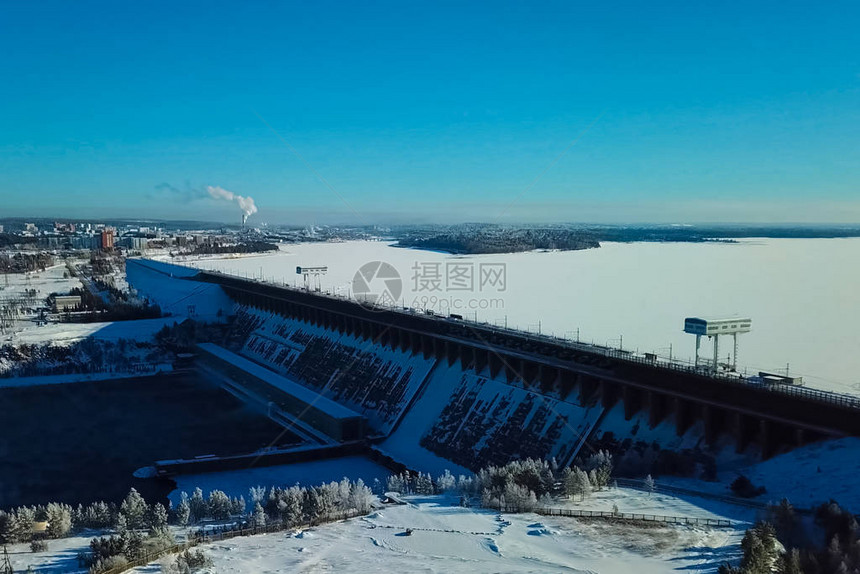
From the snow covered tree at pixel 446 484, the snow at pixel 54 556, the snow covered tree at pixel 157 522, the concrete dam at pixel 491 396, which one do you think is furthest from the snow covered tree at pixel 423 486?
the snow at pixel 54 556

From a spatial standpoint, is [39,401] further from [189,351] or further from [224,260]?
[224,260]

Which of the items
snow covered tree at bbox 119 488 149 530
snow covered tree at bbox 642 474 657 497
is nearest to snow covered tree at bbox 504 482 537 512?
snow covered tree at bbox 642 474 657 497

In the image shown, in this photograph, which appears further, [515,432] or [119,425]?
[119,425]

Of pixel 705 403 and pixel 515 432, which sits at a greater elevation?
pixel 705 403

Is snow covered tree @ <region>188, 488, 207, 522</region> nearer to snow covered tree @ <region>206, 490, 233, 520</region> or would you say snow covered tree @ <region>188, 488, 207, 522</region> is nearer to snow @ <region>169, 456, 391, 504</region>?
snow covered tree @ <region>206, 490, 233, 520</region>

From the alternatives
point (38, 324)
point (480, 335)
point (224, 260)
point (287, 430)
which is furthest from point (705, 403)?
point (224, 260)

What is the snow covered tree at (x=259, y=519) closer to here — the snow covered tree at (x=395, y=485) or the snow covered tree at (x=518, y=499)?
the snow covered tree at (x=395, y=485)
